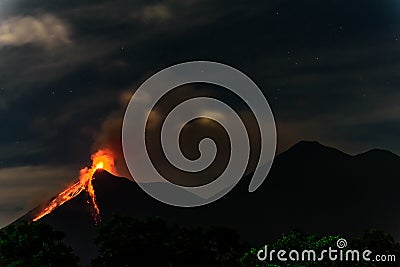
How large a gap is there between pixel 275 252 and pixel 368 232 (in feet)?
24.8

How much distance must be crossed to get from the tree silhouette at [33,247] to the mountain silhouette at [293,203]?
5640 cm

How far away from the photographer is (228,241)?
2544 centimetres

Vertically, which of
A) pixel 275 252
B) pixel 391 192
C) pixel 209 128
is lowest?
pixel 275 252

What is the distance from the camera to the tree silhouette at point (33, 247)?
21.5 metres

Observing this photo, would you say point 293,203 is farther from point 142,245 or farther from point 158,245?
point 142,245

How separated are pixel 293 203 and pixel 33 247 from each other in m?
67.8

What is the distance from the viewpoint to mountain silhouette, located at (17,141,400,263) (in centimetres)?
8050

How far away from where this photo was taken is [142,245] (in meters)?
23.4

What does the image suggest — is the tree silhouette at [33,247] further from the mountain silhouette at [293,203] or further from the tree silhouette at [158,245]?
the mountain silhouette at [293,203]

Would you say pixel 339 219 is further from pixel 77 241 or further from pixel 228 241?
pixel 228 241

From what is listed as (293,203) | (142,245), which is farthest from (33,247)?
(293,203)

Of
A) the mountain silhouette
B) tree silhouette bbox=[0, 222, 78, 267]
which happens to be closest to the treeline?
tree silhouette bbox=[0, 222, 78, 267]

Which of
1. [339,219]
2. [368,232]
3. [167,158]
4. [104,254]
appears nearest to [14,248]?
[104,254]

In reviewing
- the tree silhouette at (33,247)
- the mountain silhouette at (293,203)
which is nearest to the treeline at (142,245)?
the tree silhouette at (33,247)
